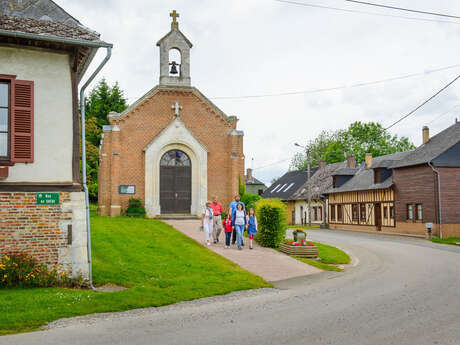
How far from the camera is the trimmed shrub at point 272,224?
55.6 feet

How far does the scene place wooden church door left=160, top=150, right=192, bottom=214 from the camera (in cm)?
2512

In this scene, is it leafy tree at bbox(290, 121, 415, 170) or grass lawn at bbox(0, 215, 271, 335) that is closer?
grass lawn at bbox(0, 215, 271, 335)

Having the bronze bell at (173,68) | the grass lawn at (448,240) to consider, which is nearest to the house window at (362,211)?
the grass lawn at (448,240)

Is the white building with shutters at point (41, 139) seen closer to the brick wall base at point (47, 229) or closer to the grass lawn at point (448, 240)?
the brick wall base at point (47, 229)

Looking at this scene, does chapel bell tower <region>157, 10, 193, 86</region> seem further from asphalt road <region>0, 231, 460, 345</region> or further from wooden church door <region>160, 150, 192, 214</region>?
asphalt road <region>0, 231, 460, 345</region>

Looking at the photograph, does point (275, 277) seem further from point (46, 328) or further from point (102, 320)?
point (46, 328)

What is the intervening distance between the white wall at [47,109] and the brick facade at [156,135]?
1351 centimetres

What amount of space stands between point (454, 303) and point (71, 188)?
27.1ft

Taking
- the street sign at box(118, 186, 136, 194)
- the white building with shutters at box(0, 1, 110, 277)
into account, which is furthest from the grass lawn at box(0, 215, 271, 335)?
the street sign at box(118, 186, 136, 194)

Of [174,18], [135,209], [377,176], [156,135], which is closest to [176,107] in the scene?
[156,135]

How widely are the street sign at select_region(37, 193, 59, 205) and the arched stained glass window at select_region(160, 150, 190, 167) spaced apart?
1482 cm

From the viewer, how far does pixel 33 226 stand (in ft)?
33.3

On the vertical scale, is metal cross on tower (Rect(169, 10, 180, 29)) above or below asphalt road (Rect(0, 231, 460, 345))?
above

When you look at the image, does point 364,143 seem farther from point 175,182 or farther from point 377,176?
point 175,182
